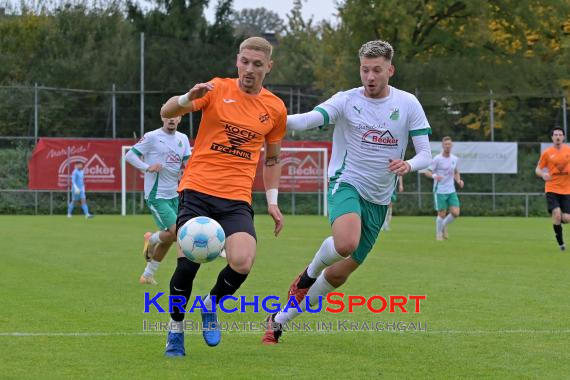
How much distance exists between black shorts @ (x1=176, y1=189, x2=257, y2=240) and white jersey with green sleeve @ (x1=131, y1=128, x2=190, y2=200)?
5755 millimetres

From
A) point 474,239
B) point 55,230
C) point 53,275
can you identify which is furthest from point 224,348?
point 55,230

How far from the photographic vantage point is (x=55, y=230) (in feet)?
79.5

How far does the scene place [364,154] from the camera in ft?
26.0

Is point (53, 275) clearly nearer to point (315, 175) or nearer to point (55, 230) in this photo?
point (55, 230)

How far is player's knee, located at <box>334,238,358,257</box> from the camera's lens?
7.41 meters

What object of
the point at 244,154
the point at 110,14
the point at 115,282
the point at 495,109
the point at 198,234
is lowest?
the point at 115,282

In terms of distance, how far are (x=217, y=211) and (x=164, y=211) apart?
562cm

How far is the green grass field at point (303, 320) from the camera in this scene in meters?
6.55

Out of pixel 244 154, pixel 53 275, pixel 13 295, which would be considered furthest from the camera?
pixel 53 275

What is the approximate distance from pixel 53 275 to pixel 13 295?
7.91 feet

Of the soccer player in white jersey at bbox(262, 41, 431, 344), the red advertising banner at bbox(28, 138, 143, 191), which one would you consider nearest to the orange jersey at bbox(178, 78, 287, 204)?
the soccer player in white jersey at bbox(262, 41, 431, 344)

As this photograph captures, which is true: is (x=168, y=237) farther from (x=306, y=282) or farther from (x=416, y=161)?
(x=416, y=161)

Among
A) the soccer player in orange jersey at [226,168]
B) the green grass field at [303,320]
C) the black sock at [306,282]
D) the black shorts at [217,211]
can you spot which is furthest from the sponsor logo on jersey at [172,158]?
the black shorts at [217,211]

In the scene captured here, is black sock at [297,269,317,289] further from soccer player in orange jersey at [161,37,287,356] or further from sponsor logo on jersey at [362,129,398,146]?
sponsor logo on jersey at [362,129,398,146]
